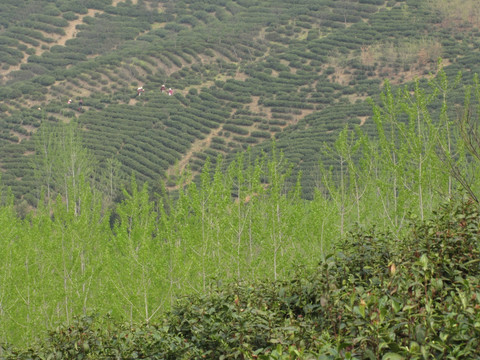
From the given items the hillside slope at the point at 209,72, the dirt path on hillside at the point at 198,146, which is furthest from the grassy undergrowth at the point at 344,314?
the dirt path on hillside at the point at 198,146

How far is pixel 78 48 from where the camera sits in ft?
292

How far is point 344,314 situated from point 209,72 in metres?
72.9

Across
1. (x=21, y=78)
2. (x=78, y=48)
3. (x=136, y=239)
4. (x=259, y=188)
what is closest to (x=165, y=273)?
(x=136, y=239)

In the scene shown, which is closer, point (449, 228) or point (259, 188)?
point (449, 228)

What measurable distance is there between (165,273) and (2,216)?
7.16m

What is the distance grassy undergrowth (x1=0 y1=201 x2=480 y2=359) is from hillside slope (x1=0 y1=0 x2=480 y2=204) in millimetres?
37875

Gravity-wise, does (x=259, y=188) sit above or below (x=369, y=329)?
below

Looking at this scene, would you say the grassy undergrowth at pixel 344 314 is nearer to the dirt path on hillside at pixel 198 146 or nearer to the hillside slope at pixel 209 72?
the hillside slope at pixel 209 72

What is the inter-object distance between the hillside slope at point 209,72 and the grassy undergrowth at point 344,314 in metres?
37.9

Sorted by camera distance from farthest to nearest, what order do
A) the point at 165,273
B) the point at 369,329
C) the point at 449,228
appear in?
1. the point at 165,273
2. the point at 449,228
3. the point at 369,329

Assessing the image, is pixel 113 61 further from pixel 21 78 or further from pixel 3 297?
pixel 3 297

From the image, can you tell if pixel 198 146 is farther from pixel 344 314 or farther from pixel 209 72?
pixel 344 314

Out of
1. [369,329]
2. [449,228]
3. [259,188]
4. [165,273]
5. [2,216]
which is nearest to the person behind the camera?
[369,329]

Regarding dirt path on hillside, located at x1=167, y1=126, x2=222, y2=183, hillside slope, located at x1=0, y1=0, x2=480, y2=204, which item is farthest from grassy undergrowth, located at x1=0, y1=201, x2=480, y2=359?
dirt path on hillside, located at x1=167, y1=126, x2=222, y2=183
